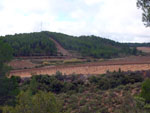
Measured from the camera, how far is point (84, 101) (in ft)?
57.2

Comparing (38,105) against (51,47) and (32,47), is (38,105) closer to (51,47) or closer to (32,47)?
(32,47)

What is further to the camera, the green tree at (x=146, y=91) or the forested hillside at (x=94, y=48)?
the forested hillside at (x=94, y=48)

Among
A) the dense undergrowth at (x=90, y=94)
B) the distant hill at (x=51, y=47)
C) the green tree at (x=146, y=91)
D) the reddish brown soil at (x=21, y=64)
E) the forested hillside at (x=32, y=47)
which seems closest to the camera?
the dense undergrowth at (x=90, y=94)

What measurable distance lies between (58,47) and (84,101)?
57455mm

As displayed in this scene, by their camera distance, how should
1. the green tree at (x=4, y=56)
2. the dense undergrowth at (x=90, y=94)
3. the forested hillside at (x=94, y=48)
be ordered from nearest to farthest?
1. the dense undergrowth at (x=90, y=94)
2. the green tree at (x=4, y=56)
3. the forested hillside at (x=94, y=48)

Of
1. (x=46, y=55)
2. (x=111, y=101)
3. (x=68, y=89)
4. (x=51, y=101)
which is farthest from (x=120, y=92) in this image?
(x=46, y=55)

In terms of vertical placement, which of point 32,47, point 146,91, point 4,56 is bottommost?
point 146,91

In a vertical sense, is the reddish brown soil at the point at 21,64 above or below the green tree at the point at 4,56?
below

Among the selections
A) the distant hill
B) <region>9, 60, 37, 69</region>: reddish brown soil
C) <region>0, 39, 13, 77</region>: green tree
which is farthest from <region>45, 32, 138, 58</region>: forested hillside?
<region>0, 39, 13, 77</region>: green tree

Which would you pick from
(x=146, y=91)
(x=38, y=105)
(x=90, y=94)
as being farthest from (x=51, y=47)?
(x=38, y=105)

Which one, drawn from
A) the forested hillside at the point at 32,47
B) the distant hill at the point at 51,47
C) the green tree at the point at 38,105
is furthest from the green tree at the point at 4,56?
the forested hillside at the point at 32,47

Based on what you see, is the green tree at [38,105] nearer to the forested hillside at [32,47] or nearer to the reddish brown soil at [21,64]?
the reddish brown soil at [21,64]

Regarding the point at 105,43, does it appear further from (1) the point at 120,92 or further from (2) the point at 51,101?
(2) the point at 51,101

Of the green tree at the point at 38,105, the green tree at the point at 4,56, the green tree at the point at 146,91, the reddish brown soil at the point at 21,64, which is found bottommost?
the reddish brown soil at the point at 21,64
